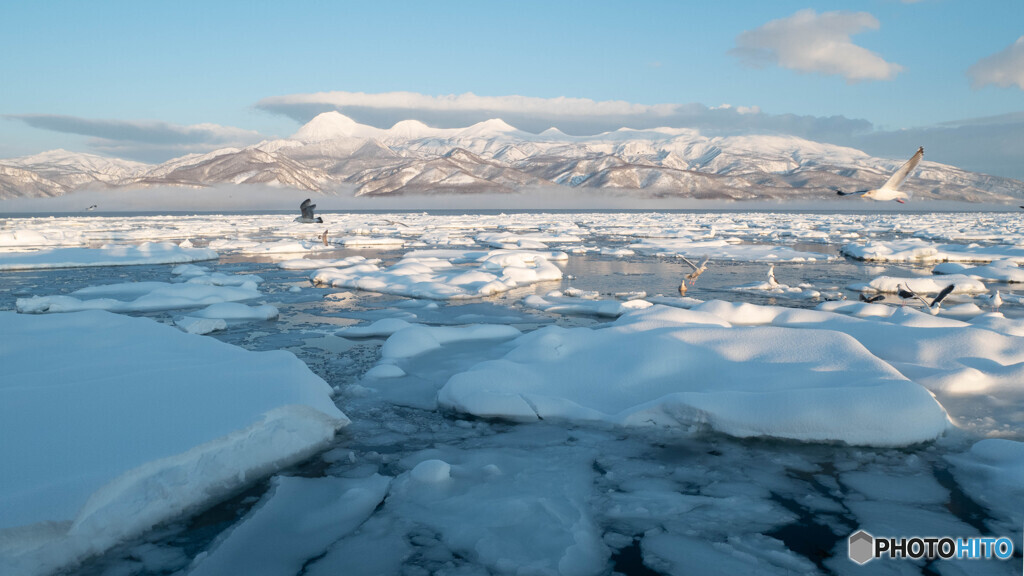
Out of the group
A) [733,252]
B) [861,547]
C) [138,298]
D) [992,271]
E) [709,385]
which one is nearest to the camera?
[861,547]

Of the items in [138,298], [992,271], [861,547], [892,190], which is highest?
[892,190]

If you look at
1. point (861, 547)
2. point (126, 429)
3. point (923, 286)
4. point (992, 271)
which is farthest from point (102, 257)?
point (992, 271)

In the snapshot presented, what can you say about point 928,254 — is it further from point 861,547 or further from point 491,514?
point 491,514

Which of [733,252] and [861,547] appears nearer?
[861,547]

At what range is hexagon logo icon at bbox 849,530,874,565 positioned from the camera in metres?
3.31

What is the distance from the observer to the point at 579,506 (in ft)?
12.6

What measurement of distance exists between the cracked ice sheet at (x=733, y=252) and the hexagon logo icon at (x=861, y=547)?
17.0m

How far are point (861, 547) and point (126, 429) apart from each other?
4.46 m

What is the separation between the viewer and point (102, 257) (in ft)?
61.5

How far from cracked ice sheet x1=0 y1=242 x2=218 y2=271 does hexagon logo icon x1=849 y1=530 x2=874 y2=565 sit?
20443 millimetres

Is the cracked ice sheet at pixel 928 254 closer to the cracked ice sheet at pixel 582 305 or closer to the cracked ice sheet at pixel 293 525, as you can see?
the cracked ice sheet at pixel 582 305

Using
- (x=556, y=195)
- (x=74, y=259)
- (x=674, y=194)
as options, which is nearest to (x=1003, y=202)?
(x=674, y=194)

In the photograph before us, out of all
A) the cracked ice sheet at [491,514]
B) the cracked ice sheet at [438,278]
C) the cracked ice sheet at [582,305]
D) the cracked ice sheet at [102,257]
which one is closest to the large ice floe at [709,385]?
the cracked ice sheet at [491,514]

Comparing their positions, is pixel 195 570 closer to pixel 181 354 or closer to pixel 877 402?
pixel 181 354
